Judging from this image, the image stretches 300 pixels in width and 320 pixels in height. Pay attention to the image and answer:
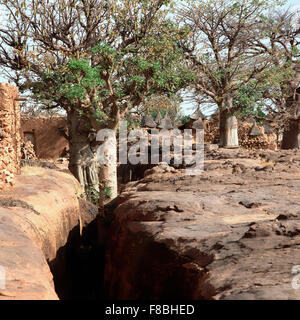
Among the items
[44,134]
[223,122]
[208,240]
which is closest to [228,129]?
[223,122]

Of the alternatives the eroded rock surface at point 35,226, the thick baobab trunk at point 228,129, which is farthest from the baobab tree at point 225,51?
the eroded rock surface at point 35,226

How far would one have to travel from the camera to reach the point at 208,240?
13.7ft

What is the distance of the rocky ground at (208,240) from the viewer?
329 centimetres

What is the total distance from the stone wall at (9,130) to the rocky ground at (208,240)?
2748 mm

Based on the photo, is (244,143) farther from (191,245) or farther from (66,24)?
(191,245)

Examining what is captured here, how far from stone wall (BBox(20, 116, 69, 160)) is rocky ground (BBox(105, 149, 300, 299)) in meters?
13.0

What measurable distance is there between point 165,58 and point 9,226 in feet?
29.1

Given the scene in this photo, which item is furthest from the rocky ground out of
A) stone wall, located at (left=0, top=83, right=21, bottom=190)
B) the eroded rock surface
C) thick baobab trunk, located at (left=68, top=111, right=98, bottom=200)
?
thick baobab trunk, located at (left=68, top=111, right=98, bottom=200)

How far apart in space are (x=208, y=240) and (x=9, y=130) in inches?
251

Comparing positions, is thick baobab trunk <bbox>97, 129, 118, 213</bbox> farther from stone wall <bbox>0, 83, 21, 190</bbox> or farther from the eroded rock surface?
stone wall <bbox>0, 83, 21, 190</bbox>

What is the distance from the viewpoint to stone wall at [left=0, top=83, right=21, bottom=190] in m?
8.73

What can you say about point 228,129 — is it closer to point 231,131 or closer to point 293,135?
point 231,131

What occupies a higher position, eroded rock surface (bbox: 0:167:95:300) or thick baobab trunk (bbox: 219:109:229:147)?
thick baobab trunk (bbox: 219:109:229:147)

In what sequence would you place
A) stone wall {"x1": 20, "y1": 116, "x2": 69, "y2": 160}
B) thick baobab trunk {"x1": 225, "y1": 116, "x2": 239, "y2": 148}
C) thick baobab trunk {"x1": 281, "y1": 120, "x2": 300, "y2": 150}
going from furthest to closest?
stone wall {"x1": 20, "y1": 116, "x2": 69, "y2": 160} < thick baobab trunk {"x1": 281, "y1": 120, "x2": 300, "y2": 150} < thick baobab trunk {"x1": 225, "y1": 116, "x2": 239, "y2": 148}
